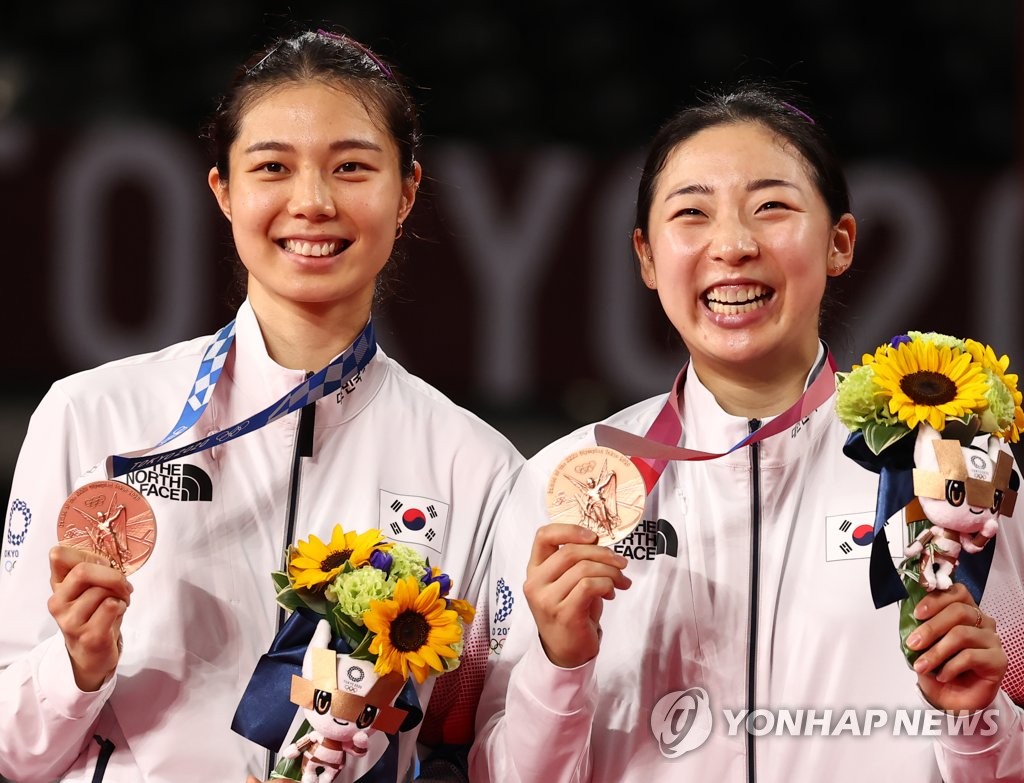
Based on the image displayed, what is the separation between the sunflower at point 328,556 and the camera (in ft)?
6.96

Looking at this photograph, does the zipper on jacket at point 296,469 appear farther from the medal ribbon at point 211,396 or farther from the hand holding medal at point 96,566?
the hand holding medal at point 96,566

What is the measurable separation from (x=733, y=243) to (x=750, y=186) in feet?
0.38

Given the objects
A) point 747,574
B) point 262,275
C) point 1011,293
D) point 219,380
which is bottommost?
point 747,574

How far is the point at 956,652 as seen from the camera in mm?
1997

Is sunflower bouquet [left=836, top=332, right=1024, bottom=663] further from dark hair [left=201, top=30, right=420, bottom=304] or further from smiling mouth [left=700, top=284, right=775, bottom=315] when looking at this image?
dark hair [left=201, top=30, right=420, bottom=304]

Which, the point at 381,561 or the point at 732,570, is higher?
the point at 732,570

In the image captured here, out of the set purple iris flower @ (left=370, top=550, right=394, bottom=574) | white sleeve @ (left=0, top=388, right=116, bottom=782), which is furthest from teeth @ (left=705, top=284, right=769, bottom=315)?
white sleeve @ (left=0, top=388, right=116, bottom=782)

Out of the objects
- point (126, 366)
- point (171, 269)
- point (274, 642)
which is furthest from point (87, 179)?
point (274, 642)

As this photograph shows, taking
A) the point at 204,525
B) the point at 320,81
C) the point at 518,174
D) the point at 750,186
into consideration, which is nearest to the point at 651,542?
the point at 750,186

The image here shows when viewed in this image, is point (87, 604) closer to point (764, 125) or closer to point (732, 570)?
point (732, 570)

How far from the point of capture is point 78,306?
4047 millimetres

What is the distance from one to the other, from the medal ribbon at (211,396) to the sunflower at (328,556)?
0.27m

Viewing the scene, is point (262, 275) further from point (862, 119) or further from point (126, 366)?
point (862, 119)

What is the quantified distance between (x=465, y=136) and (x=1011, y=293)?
167cm
